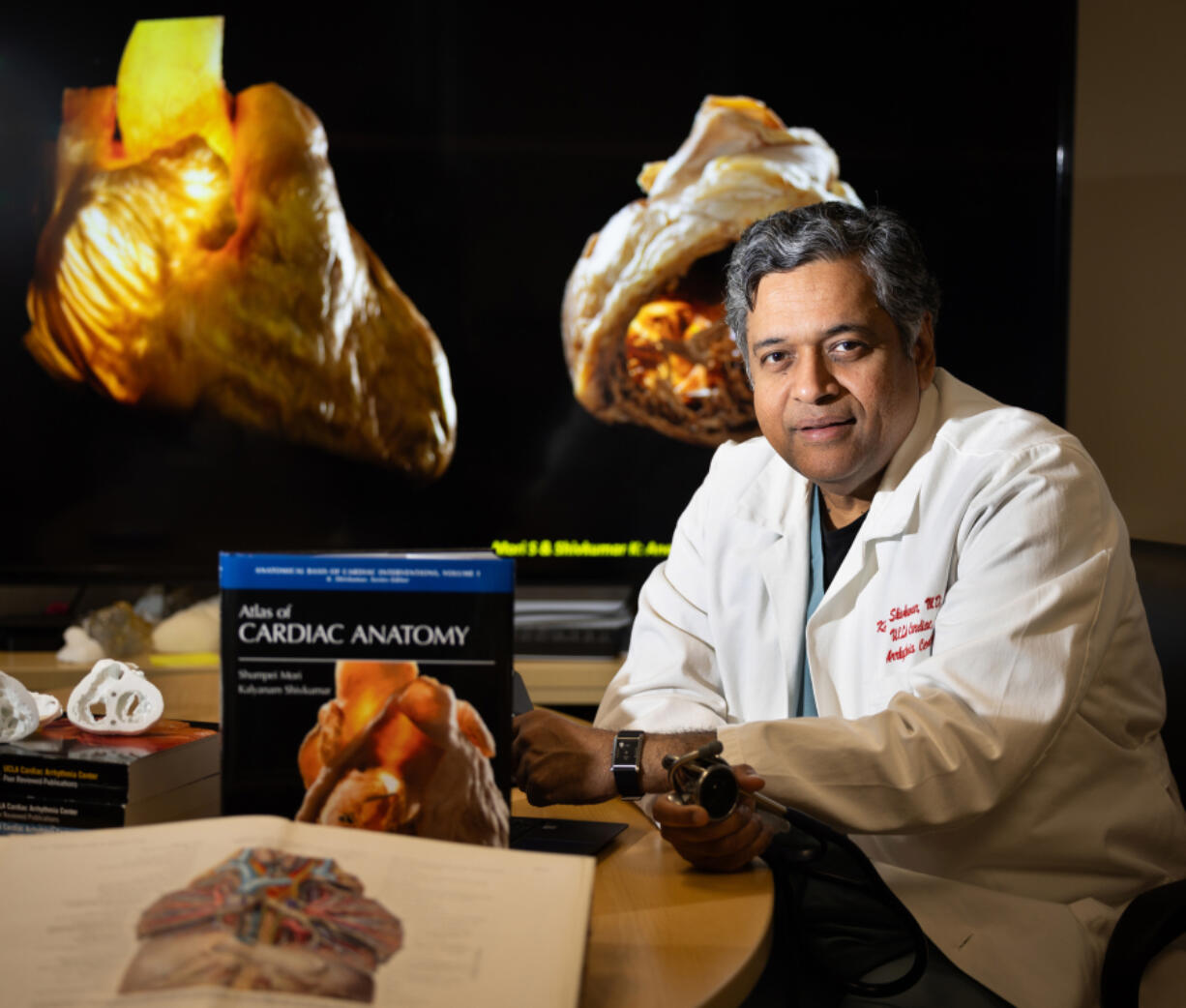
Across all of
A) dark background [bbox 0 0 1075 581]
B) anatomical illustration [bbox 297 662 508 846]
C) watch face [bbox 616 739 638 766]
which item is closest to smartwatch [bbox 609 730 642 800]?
watch face [bbox 616 739 638 766]

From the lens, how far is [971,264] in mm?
2725

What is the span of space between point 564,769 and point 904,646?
1.67 ft

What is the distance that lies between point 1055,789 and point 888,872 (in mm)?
223

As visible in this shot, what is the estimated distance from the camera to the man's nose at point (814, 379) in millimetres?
1575

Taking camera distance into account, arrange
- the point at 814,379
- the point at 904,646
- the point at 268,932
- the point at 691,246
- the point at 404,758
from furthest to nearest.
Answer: the point at 691,246 → the point at 814,379 → the point at 904,646 → the point at 404,758 → the point at 268,932

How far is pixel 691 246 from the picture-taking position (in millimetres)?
2732

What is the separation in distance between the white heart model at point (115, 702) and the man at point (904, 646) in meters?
0.40

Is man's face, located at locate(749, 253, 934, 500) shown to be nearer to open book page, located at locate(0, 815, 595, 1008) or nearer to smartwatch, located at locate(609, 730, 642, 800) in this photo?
smartwatch, located at locate(609, 730, 642, 800)

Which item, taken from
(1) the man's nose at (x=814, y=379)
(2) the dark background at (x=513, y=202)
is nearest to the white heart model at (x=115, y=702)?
(1) the man's nose at (x=814, y=379)

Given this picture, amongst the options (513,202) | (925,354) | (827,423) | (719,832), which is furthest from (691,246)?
(719,832)

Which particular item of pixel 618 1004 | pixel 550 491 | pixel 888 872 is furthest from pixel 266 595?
pixel 550 491

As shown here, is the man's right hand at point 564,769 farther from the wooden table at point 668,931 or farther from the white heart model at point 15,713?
the white heart model at point 15,713

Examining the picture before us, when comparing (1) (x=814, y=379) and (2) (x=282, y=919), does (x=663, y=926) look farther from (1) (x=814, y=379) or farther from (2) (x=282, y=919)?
(1) (x=814, y=379)

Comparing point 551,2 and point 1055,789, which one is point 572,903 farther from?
point 551,2
